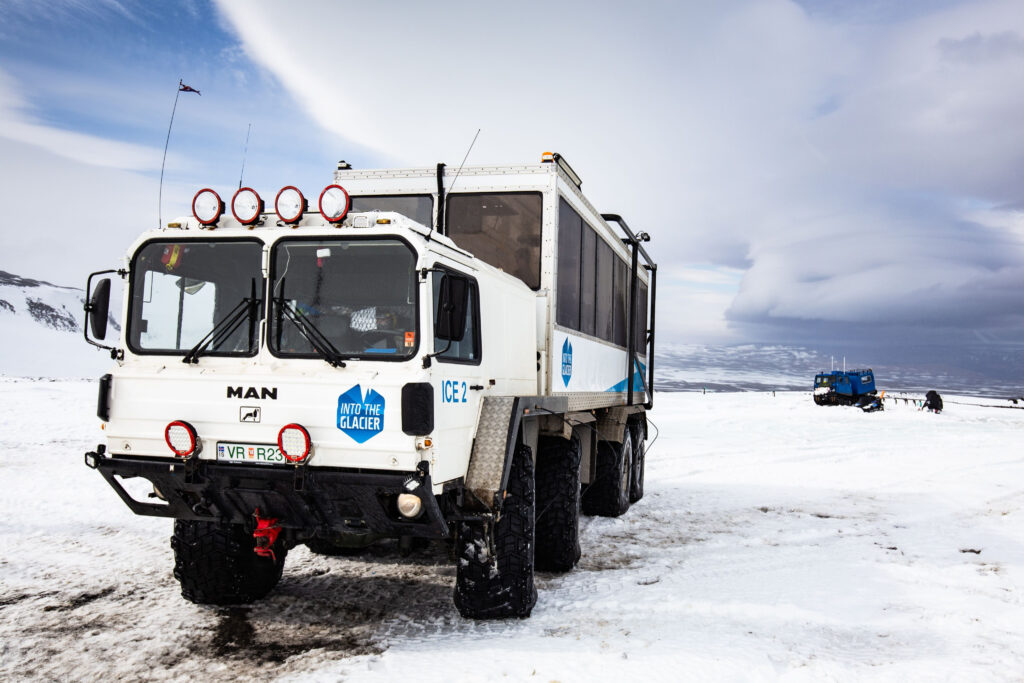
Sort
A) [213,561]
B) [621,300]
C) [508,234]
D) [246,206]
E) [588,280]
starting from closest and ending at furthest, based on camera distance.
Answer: [246,206] → [213,561] → [508,234] → [588,280] → [621,300]

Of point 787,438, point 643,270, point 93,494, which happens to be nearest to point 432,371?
point 93,494

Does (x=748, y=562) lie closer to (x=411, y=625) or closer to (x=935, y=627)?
(x=935, y=627)

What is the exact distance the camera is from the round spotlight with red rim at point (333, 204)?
4.64m

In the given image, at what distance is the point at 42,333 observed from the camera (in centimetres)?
8231

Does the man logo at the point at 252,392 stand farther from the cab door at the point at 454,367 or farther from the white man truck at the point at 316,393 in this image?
the cab door at the point at 454,367

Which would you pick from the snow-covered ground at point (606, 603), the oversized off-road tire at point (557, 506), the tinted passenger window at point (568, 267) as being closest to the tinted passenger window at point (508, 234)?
the tinted passenger window at point (568, 267)

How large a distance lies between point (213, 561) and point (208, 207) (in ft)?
8.64

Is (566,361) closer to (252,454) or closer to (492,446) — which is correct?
(492,446)

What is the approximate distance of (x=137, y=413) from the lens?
4688mm

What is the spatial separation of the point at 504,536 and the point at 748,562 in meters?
3.26

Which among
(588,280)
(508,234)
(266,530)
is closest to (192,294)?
(266,530)

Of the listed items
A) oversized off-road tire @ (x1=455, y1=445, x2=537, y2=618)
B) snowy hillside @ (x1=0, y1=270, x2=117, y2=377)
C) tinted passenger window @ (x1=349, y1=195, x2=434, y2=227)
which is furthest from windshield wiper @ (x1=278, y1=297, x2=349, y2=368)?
snowy hillside @ (x1=0, y1=270, x2=117, y2=377)

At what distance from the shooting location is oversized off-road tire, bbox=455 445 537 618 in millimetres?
5293

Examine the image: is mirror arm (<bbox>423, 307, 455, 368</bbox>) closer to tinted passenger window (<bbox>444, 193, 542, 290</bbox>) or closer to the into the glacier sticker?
the into the glacier sticker
